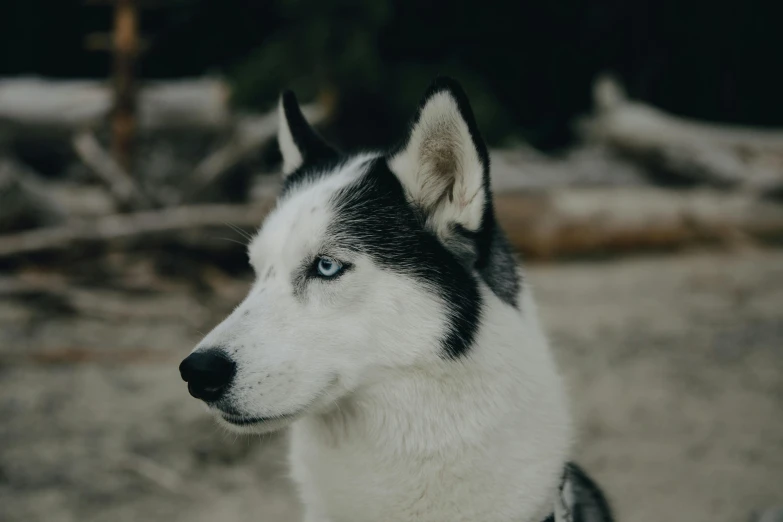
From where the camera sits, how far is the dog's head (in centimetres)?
175

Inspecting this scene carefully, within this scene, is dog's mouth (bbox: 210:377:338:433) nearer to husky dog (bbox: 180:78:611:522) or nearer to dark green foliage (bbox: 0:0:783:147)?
husky dog (bbox: 180:78:611:522)

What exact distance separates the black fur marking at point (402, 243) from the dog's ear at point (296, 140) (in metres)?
0.41

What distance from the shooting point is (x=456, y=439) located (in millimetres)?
1835

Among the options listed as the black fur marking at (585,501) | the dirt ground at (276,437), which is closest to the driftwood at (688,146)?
the dirt ground at (276,437)

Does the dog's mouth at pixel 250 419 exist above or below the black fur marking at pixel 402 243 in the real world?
below

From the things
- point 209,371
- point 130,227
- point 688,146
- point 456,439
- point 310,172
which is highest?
point 310,172

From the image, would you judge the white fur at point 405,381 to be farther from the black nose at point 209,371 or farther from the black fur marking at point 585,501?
the black fur marking at point 585,501

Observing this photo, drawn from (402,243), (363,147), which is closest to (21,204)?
(363,147)

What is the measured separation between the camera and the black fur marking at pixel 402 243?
1.87m

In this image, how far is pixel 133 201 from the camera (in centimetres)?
578

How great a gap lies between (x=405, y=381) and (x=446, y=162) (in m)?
0.62

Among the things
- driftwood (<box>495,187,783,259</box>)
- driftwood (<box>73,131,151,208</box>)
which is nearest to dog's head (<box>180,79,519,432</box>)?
driftwood (<box>73,131,151,208</box>)

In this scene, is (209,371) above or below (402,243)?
below

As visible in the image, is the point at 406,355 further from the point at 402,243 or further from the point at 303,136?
the point at 303,136
